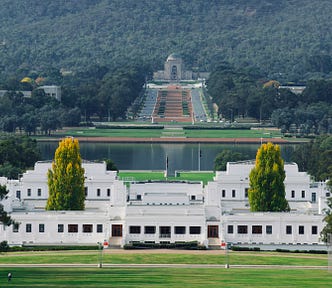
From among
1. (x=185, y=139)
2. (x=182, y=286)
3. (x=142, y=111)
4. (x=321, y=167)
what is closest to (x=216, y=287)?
(x=182, y=286)

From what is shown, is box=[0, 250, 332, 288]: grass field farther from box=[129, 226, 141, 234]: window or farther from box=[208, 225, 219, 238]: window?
box=[208, 225, 219, 238]: window

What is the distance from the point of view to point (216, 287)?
5850 cm

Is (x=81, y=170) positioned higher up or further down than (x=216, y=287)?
higher up

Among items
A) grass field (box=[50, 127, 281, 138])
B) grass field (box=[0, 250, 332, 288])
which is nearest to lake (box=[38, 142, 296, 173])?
grass field (box=[50, 127, 281, 138])

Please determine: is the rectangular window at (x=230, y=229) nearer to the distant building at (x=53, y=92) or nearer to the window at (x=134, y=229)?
the window at (x=134, y=229)

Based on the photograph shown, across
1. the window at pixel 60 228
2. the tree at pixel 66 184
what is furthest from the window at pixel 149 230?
the tree at pixel 66 184

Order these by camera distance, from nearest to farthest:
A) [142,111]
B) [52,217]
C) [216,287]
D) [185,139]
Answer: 1. [216,287]
2. [52,217]
3. [185,139]
4. [142,111]

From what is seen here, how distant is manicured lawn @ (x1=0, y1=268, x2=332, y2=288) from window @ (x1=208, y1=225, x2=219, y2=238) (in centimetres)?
1090

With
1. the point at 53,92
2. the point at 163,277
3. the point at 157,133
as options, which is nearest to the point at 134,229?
the point at 163,277

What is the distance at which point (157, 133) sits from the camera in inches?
5935

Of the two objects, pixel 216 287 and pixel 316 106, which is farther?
pixel 316 106

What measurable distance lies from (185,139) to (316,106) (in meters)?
27.4

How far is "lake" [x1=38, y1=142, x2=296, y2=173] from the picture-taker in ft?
386

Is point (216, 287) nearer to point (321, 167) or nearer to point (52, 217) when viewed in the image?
point (52, 217)
